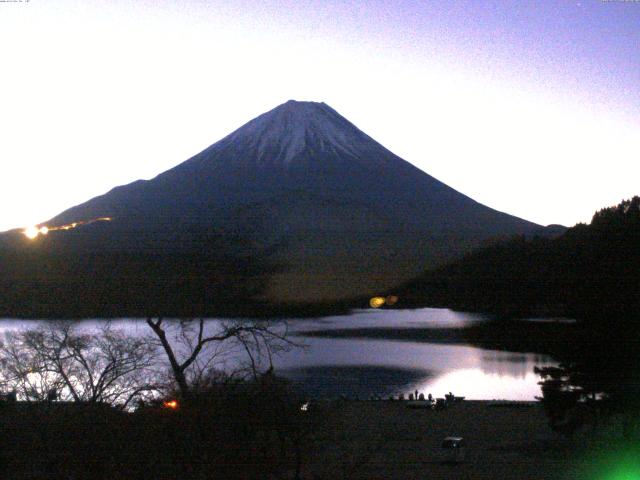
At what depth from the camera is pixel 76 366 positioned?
6930 mm

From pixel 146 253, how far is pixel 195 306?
412cm

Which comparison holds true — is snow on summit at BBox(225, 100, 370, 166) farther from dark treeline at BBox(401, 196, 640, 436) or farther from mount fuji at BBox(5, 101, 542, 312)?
dark treeline at BBox(401, 196, 640, 436)

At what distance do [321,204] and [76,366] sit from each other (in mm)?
45573

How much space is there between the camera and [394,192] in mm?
59375

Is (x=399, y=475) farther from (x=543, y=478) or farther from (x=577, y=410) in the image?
(x=577, y=410)

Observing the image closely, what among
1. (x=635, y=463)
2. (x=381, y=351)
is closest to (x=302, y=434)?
(x=635, y=463)

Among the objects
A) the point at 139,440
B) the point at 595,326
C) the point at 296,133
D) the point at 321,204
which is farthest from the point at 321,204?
the point at 139,440

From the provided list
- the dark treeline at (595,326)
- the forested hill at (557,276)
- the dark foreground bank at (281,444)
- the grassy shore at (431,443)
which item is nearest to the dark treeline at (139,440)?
the dark foreground bank at (281,444)

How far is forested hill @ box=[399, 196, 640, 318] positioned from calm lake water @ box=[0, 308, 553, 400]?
103 cm

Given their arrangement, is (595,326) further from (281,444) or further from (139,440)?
(139,440)

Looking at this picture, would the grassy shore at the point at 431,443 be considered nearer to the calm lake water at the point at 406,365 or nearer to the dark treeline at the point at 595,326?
the dark treeline at the point at 595,326

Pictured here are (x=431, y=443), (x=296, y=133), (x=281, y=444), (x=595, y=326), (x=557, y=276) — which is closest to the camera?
Result: (x=281, y=444)

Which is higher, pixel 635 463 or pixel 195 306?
pixel 195 306

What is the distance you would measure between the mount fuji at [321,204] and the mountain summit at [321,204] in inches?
4.1
